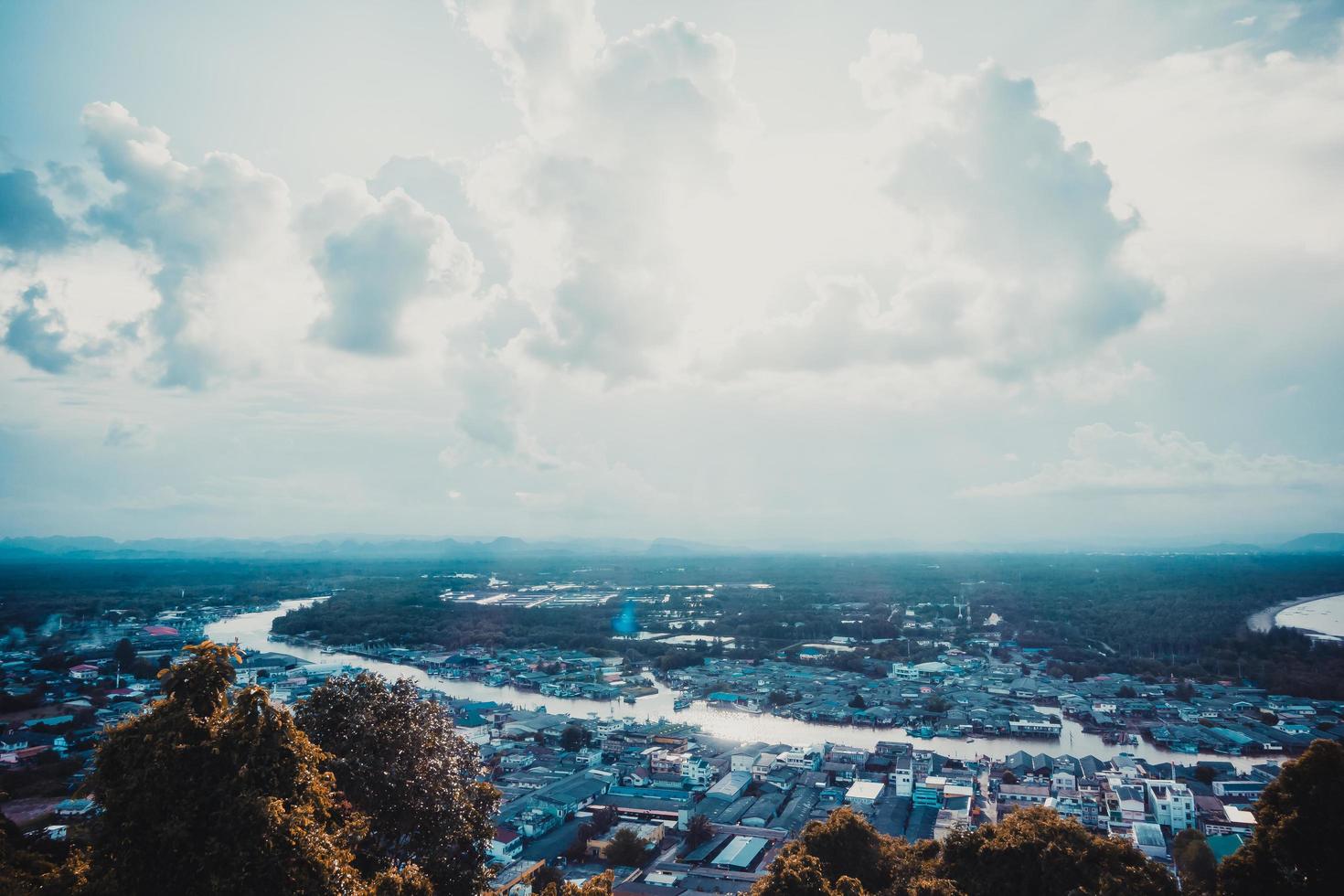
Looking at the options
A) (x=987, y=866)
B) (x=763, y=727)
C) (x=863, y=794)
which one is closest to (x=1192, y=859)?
(x=863, y=794)

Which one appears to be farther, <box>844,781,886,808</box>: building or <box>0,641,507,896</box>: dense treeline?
<box>844,781,886,808</box>: building

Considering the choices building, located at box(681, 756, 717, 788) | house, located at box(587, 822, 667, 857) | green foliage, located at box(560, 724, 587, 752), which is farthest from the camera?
green foliage, located at box(560, 724, 587, 752)

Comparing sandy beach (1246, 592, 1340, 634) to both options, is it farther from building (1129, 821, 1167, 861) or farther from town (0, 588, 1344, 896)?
building (1129, 821, 1167, 861)

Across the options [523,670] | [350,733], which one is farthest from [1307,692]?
[350,733]

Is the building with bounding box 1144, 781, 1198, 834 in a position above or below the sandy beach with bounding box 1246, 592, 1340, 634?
above

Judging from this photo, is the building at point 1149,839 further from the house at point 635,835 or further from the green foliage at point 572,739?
the green foliage at point 572,739

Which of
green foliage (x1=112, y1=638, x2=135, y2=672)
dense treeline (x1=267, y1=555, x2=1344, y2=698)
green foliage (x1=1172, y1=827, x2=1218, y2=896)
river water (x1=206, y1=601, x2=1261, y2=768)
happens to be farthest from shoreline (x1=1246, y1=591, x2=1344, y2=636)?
green foliage (x1=112, y1=638, x2=135, y2=672)

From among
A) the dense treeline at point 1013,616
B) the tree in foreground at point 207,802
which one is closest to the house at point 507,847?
the tree in foreground at point 207,802
